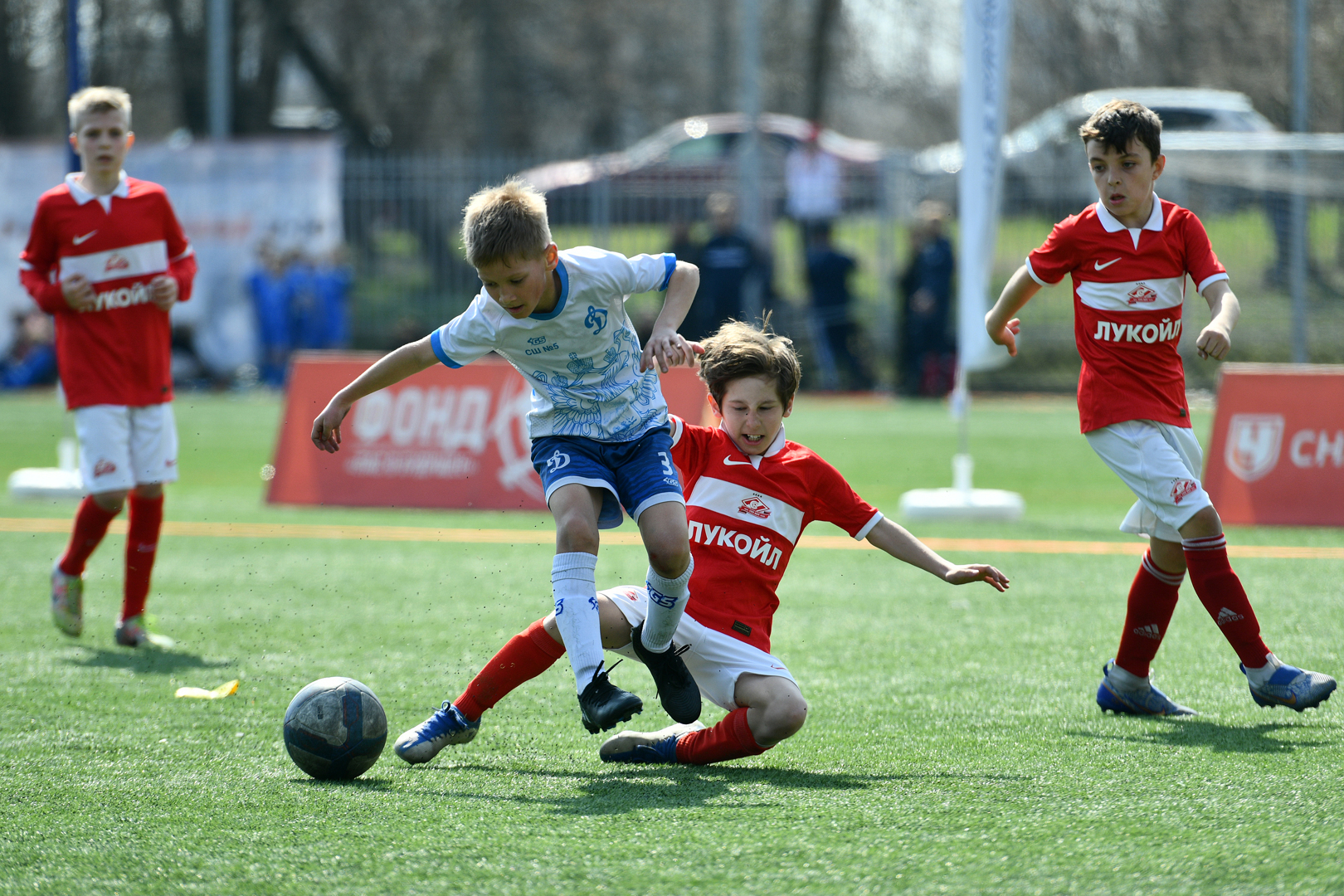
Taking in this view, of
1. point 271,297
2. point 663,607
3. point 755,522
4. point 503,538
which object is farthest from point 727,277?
point 663,607

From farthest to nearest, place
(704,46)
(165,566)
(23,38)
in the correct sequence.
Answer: (704,46) < (23,38) < (165,566)

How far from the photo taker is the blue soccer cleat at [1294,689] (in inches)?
168

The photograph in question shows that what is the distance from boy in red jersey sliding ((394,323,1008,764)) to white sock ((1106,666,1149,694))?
0.92m

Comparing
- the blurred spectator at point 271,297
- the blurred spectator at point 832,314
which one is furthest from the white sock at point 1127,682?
the blurred spectator at point 271,297

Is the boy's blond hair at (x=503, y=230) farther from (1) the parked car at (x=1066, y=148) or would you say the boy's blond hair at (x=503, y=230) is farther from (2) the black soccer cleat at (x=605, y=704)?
(1) the parked car at (x=1066, y=148)

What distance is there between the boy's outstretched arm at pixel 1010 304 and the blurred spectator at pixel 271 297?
15.2 meters

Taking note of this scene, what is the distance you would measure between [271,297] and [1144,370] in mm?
15645

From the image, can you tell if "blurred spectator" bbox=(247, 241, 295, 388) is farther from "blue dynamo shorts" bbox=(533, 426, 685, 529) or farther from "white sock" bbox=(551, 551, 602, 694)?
"white sock" bbox=(551, 551, 602, 694)

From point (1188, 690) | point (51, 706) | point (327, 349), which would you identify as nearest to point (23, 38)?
point (327, 349)

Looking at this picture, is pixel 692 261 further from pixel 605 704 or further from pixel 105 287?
pixel 605 704

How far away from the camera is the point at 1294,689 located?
14.1 ft

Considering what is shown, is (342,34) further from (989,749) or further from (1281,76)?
(989,749)

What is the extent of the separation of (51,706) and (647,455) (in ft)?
7.48

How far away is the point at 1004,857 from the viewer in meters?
3.03
